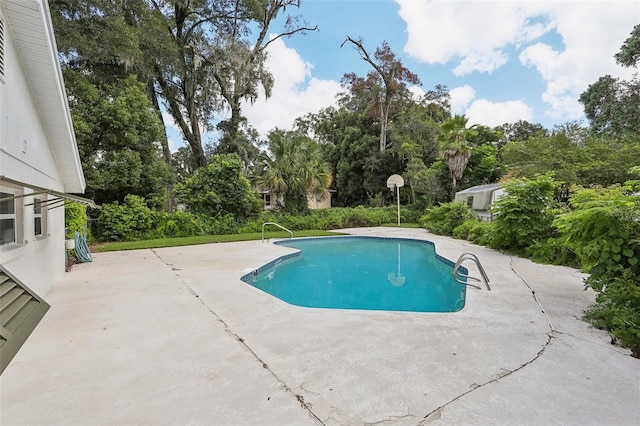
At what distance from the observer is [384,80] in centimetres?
2361

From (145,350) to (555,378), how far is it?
3604mm

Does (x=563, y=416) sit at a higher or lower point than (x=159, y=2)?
lower

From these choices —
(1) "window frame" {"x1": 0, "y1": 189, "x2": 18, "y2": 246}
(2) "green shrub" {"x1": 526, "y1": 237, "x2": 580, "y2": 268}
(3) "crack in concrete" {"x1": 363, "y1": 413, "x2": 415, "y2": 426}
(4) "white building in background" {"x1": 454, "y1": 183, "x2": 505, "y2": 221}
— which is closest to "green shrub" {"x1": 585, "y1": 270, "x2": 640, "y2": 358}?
(3) "crack in concrete" {"x1": 363, "y1": 413, "x2": 415, "y2": 426}

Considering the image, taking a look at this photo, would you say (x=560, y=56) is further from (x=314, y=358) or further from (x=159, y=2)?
(x=159, y=2)

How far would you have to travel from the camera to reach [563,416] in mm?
2098

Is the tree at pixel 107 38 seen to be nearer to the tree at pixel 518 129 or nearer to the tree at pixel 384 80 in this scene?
the tree at pixel 384 80

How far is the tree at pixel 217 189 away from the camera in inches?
552

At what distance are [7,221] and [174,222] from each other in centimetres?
911

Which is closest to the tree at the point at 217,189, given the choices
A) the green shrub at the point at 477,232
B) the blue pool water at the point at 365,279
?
the blue pool water at the point at 365,279

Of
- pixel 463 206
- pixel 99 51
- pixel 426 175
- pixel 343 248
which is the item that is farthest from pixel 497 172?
pixel 99 51

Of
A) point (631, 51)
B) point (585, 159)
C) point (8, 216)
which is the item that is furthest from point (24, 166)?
point (631, 51)

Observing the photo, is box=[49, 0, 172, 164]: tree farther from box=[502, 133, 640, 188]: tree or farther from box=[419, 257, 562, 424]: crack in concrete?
box=[502, 133, 640, 188]: tree

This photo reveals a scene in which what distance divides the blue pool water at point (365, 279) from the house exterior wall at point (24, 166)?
3418 mm

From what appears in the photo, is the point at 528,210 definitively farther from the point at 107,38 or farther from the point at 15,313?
the point at 107,38
